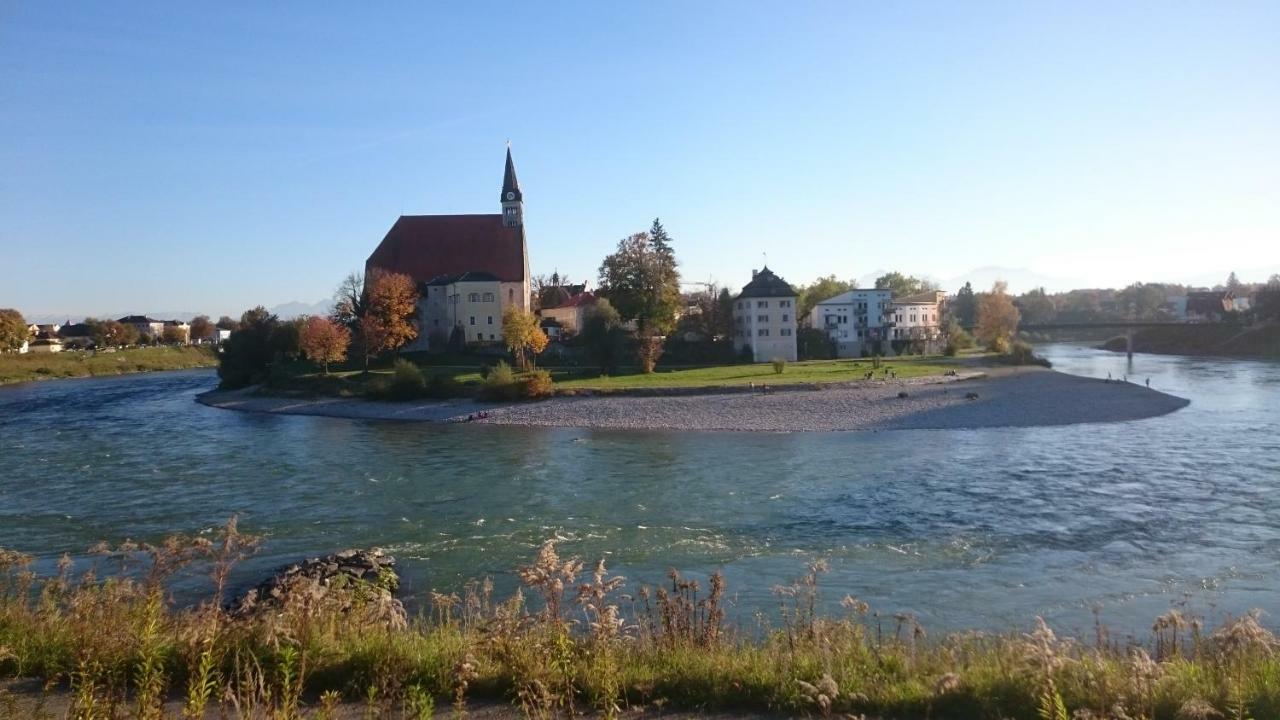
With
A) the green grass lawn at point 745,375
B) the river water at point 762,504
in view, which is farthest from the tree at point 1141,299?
the river water at point 762,504

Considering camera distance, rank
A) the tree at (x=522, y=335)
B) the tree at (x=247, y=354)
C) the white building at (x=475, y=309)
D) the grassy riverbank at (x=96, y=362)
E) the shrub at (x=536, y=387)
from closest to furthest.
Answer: the shrub at (x=536, y=387), the tree at (x=522, y=335), the tree at (x=247, y=354), the white building at (x=475, y=309), the grassy riverbank at (x=96, y=362)

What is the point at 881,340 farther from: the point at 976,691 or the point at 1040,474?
the point at 976,691

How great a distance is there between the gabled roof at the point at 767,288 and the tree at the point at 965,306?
57.4m

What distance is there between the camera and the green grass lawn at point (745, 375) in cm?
4391

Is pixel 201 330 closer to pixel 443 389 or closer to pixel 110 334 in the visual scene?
pixel 110 334

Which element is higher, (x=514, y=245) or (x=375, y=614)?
(x=514, y=245)

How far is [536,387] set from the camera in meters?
42.2

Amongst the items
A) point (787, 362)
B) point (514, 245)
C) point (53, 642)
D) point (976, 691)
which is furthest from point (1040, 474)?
point (514, 245)

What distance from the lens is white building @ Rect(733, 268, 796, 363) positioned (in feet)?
198

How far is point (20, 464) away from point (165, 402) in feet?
84.4

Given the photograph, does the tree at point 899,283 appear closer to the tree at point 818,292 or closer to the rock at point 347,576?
the tree at point 818,292

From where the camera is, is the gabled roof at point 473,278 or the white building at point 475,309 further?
the white building at point 475,309

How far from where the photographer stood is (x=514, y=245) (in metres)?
63.5

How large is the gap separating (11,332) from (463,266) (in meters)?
58.7
